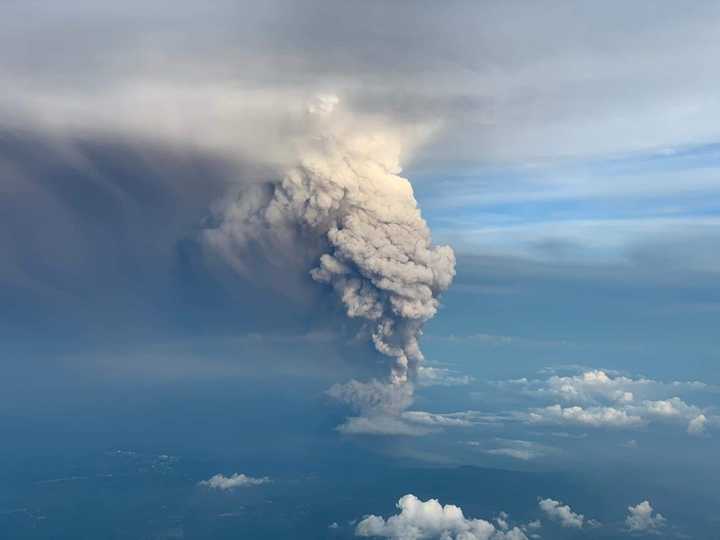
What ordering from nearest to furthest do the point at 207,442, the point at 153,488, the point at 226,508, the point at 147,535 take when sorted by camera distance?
1. the point at 147,535
2. the point at 226,508
3. the point at 153,488
4. the point at 207,442

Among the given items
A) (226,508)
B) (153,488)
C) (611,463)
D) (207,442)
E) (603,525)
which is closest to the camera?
(603,525)

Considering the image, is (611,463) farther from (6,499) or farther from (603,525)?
(6,499)

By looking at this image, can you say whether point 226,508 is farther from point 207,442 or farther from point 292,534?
point 207,442

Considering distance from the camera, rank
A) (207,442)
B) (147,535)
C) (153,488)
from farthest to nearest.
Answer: (207,442) → (153,488) → (147,535)

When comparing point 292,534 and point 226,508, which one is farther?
point 226,508

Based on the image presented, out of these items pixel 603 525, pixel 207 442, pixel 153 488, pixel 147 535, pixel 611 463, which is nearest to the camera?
pixel 147 535

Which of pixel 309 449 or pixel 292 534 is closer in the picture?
pixel 292 534

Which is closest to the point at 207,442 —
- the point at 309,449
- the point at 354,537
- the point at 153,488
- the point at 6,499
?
the point at 309,449

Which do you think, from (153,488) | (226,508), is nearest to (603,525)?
(226,508)

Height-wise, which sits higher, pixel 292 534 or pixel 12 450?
pixel 12 450
